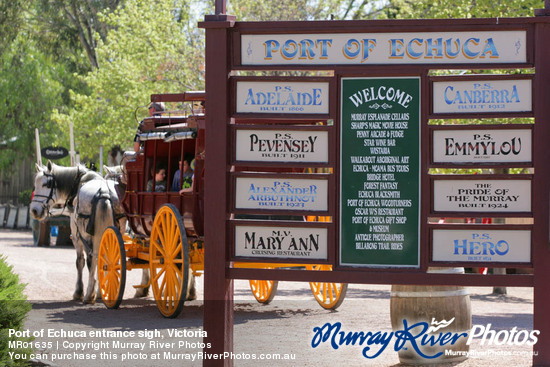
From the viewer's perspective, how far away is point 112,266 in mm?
13617

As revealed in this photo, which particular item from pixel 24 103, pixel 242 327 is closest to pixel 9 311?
pixel 242 327

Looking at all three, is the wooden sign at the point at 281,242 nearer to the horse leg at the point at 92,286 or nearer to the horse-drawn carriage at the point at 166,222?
the horse-drawn carriage at the point at 166,222

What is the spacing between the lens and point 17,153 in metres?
45.2

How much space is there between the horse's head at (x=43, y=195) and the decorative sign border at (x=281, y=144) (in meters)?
8.84

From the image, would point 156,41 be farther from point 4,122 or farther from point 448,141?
point 448,141

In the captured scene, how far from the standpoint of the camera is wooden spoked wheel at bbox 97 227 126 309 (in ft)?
43.6

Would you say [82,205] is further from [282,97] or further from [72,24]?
[72,24]

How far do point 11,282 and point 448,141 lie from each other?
11.9 feet

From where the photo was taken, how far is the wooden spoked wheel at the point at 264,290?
47.3 ft

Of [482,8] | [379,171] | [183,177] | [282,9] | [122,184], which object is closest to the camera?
[379,171]

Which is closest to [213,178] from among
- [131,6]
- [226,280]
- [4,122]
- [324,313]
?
[226,280]

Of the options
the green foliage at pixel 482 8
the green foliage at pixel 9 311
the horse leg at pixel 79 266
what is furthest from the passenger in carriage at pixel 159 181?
the green foliage at pixel 482 8

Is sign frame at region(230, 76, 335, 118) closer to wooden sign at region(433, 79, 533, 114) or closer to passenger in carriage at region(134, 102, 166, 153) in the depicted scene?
wooden sign at region(433, 79, 533, 114)

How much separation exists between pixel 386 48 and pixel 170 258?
224 inches
